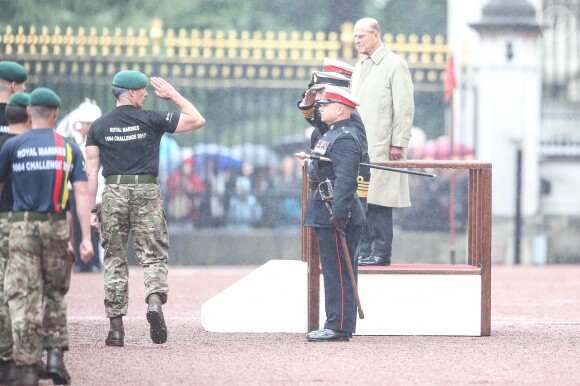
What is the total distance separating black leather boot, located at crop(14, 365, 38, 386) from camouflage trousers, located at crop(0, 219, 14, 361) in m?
0.42

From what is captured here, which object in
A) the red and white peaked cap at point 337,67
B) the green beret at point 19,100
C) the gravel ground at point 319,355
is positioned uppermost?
the red and white peaked cap at point 337,67

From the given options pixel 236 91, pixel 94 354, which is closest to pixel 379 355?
pixel 94 354

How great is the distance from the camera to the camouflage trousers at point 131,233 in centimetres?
923

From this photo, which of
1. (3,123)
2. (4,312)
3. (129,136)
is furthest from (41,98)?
(129,136)

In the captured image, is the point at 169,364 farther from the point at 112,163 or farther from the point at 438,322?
the point at 438,322

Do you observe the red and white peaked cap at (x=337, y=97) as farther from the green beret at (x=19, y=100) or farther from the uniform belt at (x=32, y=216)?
the uniform belt at (x=32, y=216)

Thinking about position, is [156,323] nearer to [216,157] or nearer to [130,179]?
[130,179]

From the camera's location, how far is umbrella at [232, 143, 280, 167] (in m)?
17.7

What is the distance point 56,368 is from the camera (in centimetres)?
737

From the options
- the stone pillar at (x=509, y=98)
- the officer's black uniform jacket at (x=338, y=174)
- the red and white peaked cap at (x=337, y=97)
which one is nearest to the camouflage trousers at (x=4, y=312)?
the officer's black uniform jacket at (x=338, y=174)

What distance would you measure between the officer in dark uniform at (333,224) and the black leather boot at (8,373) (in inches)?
96.8

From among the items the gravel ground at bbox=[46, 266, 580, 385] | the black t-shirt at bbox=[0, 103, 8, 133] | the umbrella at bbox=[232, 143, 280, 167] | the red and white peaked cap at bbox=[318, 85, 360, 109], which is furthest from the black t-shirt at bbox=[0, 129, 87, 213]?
the umbrella at bbox=[232, 143, 280, 167]

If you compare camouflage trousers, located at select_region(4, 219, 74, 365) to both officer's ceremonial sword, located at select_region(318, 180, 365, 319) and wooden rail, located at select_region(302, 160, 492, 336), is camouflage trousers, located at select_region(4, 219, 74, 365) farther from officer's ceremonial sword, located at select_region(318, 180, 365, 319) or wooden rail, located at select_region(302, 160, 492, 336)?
wooden rail, located at select_region(302, 160, 492, 336)

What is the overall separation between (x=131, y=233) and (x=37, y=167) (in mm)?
1936
